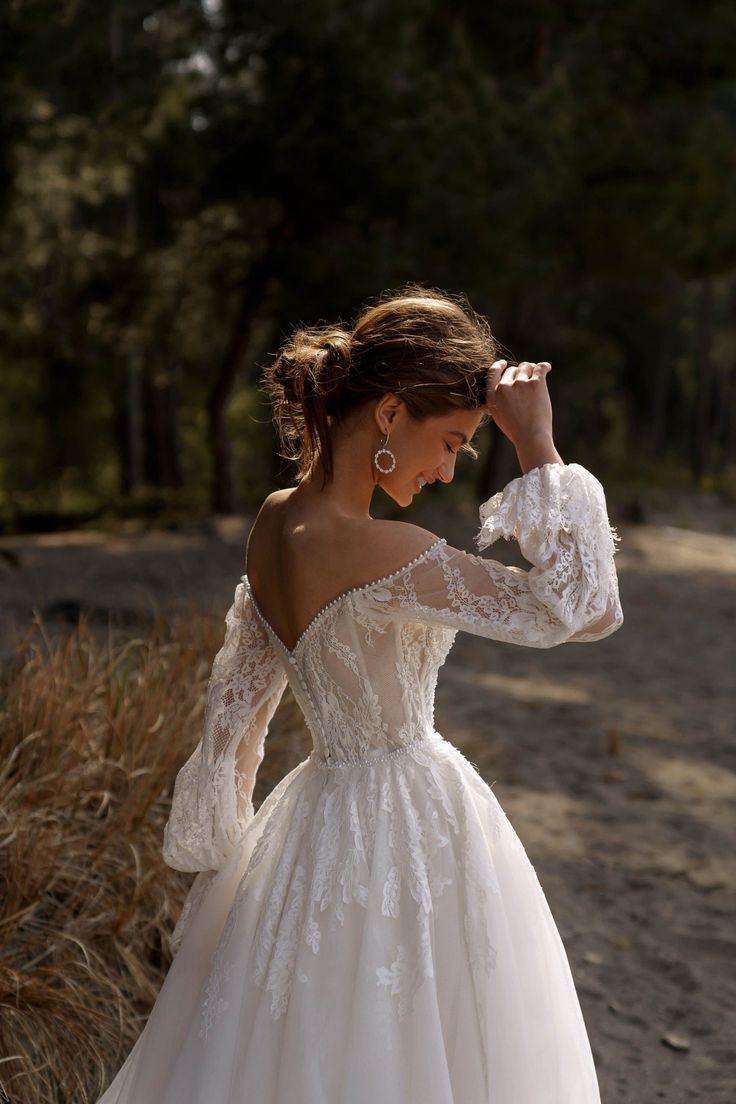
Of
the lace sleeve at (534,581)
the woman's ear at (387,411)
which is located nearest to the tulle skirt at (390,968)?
the lace sleeve at (534,581)

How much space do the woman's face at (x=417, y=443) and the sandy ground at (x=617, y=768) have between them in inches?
82.6

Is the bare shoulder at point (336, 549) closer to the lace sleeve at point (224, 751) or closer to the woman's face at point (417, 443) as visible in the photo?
the woman's face at point (417, 443)

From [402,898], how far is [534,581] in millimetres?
594

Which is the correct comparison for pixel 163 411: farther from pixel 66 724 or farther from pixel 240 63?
pixel 66 724

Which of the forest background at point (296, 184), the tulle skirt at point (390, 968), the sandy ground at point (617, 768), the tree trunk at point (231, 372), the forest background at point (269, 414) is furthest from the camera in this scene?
the tree trunk at point (231, 372)

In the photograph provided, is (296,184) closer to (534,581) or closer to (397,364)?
(397,364)

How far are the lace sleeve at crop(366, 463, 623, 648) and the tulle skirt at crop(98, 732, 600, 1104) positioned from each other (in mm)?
304

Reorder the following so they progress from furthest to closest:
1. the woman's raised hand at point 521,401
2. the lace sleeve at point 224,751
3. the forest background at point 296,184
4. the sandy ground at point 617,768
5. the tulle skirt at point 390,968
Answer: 1. the forest background at point 296,184
2. the sandy ground at point 617,768
3. the lace sleeve at point 224,751
4. the woman's raised hand at point 521,401
5. the tulle skirt at point 390,968

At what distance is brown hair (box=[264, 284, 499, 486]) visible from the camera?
2.07 meters

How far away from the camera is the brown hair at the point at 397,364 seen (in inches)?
81.6

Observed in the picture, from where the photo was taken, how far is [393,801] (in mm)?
2125

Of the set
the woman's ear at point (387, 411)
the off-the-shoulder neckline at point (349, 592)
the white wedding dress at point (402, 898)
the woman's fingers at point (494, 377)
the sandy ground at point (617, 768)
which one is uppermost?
the woman's fingers at point (494, 377)

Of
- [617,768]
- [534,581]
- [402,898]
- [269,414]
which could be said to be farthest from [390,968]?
[269,414]

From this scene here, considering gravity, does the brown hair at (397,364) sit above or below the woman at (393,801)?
above
